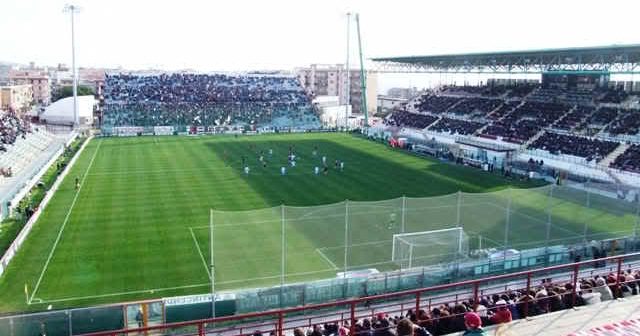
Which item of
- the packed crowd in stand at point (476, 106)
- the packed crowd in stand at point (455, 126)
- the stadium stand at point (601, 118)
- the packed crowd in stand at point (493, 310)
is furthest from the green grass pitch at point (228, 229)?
the packed crowd in stand at point (476, 106)

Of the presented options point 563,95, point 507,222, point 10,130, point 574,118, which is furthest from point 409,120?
point 507,222

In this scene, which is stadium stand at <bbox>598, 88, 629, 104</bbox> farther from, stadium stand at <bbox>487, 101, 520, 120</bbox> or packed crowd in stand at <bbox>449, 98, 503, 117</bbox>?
packed crowd in stand at <bbox>449, 98, 503, 117</bbox>

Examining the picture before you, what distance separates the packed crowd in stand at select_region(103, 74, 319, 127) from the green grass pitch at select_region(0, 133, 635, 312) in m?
36.2

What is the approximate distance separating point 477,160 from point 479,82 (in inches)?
1084

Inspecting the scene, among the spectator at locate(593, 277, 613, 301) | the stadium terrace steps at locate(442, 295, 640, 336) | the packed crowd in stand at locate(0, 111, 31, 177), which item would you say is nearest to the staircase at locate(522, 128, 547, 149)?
the spectator at locate(593, 277, 613, 301)

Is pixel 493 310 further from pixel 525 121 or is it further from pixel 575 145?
pixel 525 121

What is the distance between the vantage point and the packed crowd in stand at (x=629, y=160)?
3431cm

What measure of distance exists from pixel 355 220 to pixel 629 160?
23.5 metres

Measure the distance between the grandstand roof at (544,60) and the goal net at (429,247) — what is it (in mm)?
26401

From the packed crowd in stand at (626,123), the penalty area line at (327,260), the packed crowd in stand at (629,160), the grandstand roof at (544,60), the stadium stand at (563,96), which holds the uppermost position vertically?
the grandstand roof at (544,60)

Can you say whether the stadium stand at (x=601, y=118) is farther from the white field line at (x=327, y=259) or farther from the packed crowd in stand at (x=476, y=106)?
the white field line at (x=327, y=259)

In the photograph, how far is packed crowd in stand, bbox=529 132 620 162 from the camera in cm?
3838

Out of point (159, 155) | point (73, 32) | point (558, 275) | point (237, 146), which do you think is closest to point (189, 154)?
point (159, 155)

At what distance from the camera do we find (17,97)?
9856 cm
